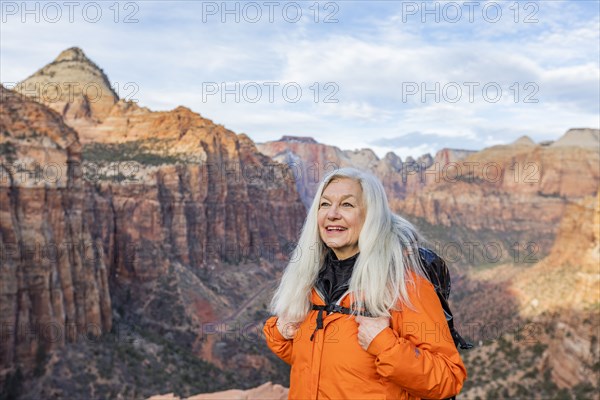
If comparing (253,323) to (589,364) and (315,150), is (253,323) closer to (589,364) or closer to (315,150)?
(589,364)

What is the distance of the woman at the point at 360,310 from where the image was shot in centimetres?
348

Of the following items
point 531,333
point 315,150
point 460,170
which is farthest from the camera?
point 315,150

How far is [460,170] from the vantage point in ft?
379

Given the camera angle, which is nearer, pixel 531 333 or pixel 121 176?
pixel 531 333

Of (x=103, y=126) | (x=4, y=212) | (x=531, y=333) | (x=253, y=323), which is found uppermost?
(x=103, y=126)

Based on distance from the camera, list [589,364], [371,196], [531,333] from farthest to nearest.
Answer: [531,333], [589,364], [371,196]

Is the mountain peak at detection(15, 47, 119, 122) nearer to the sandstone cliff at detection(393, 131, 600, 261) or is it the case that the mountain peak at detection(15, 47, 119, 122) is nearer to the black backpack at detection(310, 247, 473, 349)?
the sandstone cliff at detection(393, 131, 600, 261)

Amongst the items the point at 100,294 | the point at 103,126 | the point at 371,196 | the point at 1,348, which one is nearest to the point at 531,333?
the point at 100,294

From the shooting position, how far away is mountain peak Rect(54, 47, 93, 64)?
259ft

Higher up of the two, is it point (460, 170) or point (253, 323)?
point (460, 170)

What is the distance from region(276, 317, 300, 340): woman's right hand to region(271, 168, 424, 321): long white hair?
6cm

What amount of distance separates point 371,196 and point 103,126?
67.5 metres

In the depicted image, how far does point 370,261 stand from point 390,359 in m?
0.70

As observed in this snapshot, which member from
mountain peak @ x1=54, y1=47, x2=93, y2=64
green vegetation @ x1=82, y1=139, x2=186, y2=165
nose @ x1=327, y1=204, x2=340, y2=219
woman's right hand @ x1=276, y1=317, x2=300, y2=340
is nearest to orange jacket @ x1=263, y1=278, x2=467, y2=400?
woman's right hand @ x1=276, y1=317, x2=300, y2=340
